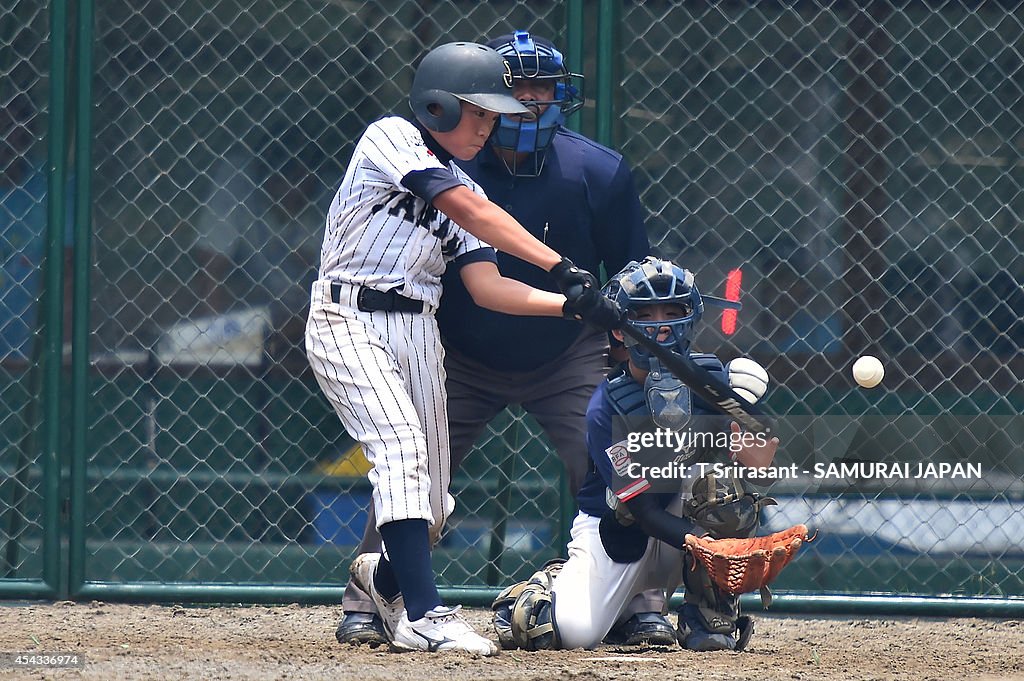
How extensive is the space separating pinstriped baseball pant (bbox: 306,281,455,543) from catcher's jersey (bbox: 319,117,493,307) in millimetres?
69

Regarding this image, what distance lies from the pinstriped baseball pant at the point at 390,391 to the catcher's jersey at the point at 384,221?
69 mm

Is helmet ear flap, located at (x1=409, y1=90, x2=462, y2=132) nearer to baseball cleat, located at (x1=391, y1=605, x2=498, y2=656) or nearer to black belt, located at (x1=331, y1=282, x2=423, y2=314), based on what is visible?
black belt, located at (x1=331, y1=282, x2=423, y2=314)

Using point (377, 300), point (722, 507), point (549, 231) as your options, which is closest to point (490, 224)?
point (377, 300)

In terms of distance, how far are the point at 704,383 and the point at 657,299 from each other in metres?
0.24

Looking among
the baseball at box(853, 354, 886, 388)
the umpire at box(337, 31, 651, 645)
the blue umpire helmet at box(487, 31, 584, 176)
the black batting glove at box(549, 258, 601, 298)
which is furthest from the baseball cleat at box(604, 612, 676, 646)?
the blue umpire helmet at box(487, 31, 584, 176)

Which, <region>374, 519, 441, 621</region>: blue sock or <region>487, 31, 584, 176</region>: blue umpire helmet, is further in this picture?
<region>487, 31, 584, 176</region>: blue umpire helmet

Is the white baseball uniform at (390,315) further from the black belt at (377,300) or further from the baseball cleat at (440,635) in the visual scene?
the baseball cleat at (440,635)

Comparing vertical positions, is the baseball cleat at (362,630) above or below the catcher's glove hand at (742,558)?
below

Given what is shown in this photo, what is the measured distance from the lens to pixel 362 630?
3.92 metres

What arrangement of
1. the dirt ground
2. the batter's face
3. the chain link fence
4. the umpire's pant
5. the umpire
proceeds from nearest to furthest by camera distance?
the dirt ground
the batter's face
the umpire
the umpire's pant
the chain link fence

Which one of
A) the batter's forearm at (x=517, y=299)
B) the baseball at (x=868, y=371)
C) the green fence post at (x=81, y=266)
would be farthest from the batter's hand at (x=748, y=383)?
the green fence post at (x=81, y=266)

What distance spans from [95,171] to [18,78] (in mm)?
407

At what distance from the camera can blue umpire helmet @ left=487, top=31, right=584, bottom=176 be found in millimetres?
3973

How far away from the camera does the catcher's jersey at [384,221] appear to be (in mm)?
3662
